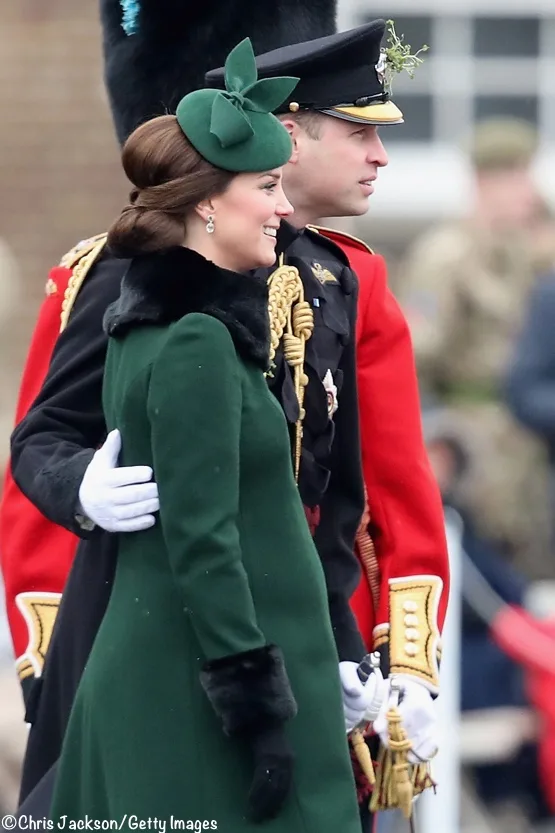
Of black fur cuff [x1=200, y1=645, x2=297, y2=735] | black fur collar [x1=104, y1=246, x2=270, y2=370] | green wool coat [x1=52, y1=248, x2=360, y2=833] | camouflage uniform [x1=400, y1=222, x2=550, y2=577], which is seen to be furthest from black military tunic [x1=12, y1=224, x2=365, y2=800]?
camouflage uniform [x1=400, y1=222, x2=550, y2=577]

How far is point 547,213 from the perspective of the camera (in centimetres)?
769

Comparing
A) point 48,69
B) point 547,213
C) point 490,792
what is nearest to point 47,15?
point 48,69

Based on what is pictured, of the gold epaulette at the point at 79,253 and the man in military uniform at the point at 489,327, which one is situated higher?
the gold epaulette at the point at 79,253

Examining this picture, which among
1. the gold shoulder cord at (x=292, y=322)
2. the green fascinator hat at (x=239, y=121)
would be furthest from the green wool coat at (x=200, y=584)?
the gold shoulder cord at (x=292, y=322)

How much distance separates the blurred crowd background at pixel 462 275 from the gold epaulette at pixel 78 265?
8.30ft

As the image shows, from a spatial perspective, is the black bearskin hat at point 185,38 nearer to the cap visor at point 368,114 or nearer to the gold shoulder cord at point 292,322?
the cap visor at point 368,114

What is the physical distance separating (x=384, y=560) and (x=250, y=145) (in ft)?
3.34

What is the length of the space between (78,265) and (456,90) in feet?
23.5

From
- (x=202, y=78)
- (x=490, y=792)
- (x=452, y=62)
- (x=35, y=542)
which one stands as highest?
(x=202, y=78)

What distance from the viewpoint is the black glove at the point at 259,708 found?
10.4 ft

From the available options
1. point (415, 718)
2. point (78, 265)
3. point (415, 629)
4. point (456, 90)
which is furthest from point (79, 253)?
point (456, 90)

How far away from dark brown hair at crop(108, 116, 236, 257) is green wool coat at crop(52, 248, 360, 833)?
0.04 meters

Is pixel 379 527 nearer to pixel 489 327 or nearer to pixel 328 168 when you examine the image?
pixel 328 168

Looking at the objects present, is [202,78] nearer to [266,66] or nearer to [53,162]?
[266,66]
